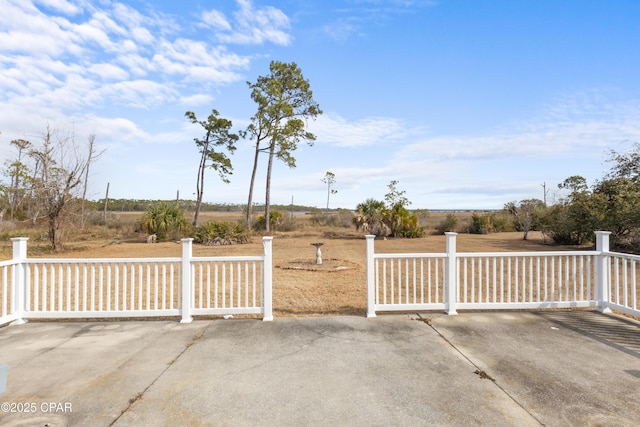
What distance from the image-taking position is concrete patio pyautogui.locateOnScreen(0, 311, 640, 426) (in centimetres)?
237

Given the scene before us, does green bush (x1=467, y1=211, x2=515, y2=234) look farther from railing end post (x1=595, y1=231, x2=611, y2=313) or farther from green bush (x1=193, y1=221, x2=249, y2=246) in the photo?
railing end post (x1=595, y1=231, x2=611, y2=313)

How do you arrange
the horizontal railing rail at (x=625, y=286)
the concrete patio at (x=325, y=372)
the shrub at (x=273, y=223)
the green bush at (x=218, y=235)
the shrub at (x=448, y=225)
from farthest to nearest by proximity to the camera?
the shrub at (x=448, y=225) → the shrub at (x=273, y=223) → the green bush at (x=218, y=235) → the horizontal railing rail at (x=625, y=286) → the concrete patio at (x=325, y=372)

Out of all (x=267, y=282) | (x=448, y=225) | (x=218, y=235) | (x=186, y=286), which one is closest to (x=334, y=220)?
(x=448, y=225)

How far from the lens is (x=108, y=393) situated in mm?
2676

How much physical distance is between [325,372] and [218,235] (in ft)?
47.8

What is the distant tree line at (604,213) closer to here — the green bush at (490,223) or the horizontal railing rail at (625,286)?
the green bush at (490,223)

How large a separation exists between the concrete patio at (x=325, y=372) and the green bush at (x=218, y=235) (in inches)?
469

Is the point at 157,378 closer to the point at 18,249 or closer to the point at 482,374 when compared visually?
the point at 482,374

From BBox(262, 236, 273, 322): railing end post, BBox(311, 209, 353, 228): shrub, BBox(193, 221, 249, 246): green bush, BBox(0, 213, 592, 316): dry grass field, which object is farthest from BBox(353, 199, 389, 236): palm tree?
BBox(262, 236, 273, 322): railing end post

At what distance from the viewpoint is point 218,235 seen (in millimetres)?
16656

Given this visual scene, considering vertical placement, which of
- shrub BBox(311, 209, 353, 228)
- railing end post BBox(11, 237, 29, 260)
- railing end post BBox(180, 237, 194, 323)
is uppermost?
shrub BBox(311, 209, 353, 228)

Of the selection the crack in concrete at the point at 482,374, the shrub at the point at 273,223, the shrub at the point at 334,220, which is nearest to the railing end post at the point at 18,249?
the crack in concrete at the point at 482,374

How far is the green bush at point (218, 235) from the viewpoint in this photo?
1641 cm

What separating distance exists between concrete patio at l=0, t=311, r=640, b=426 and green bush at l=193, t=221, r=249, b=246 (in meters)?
11.9
